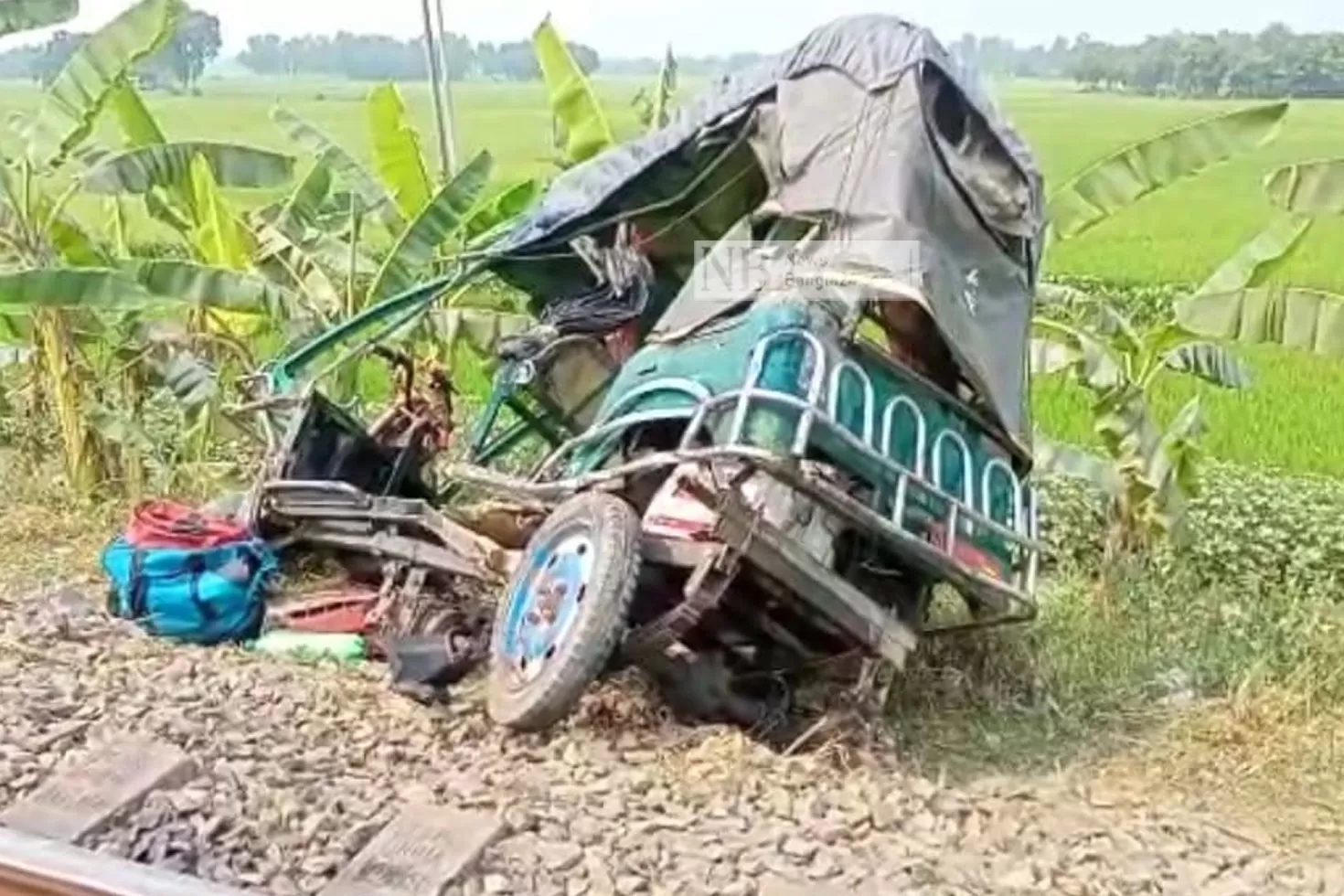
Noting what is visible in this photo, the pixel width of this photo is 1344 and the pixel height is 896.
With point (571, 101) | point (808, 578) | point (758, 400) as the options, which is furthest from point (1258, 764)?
point (571, 101)

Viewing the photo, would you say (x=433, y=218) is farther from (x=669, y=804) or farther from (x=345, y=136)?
(x=669, y=804)

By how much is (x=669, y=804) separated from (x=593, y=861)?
12.1 inches

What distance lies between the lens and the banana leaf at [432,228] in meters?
5.33

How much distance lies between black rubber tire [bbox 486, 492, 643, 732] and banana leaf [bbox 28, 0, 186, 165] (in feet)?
8.55

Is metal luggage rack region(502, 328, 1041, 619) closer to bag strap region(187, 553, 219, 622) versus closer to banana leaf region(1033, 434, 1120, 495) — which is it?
bag strap region(187, 553, 219, 622)

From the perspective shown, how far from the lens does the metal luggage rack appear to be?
364 cm

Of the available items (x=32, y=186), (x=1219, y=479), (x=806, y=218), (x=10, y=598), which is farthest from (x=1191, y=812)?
(x=32, y=186)

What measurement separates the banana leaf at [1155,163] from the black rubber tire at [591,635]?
5.89 ft

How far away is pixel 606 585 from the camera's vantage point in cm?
364

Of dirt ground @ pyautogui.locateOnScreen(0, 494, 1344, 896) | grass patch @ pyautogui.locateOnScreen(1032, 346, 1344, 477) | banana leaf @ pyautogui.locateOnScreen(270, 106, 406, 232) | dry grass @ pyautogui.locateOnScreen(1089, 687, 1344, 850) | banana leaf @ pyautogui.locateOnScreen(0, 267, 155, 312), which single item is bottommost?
grass patch @ pyautogui.locateOnScreen(1032, 346, 1344, 477)

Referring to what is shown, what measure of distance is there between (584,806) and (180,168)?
2899 millimetres

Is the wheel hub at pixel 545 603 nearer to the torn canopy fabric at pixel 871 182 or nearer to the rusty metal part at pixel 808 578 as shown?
the rusty metal part at pixel 808 578

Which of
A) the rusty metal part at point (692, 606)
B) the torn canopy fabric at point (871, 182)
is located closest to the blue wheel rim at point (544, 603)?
the rusty metal part at point (692, 606)

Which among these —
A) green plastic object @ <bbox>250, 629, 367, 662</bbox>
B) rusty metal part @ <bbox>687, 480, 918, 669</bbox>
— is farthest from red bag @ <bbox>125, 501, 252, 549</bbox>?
rusty metal part @ <bbox>687, 480, 918, 669</bbox>
